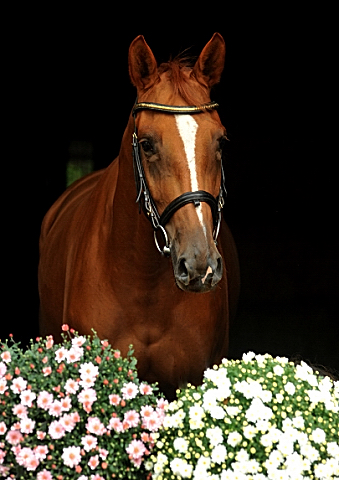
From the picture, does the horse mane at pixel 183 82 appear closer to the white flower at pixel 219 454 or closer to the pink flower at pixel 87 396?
the pink flower at pixel 87 396

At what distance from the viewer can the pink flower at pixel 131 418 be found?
2.57 m

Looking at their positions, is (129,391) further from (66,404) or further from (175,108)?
(175,108)

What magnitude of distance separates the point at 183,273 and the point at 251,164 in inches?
189

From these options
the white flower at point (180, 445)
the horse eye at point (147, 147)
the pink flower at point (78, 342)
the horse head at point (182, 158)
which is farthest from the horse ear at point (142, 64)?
the white flower at point (180, 445)

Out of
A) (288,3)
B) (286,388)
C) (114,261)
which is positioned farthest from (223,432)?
(288,3)

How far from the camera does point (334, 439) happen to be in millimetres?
2578

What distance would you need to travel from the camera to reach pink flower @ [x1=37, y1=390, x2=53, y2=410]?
8.31ft

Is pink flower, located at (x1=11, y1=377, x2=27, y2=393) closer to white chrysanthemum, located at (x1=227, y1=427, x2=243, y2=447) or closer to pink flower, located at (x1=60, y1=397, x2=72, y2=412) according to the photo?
pink flower, located at (x1=60, y1=397, x2=72, y2=412)

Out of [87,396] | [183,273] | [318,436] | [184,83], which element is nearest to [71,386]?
[87,396]

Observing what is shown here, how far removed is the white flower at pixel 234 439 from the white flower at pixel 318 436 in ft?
0.79

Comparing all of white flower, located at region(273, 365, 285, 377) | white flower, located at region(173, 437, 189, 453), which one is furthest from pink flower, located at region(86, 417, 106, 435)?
white flower, located at region(273, 365, 285, 377)

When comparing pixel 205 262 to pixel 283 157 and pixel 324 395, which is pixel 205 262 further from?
pixel 283 157

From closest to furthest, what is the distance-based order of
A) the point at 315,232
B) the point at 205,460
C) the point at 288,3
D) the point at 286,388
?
the point at 205,460
the point at 286,388
the point at 288,3
the point at 315,232

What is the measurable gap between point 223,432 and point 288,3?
4.24 m
